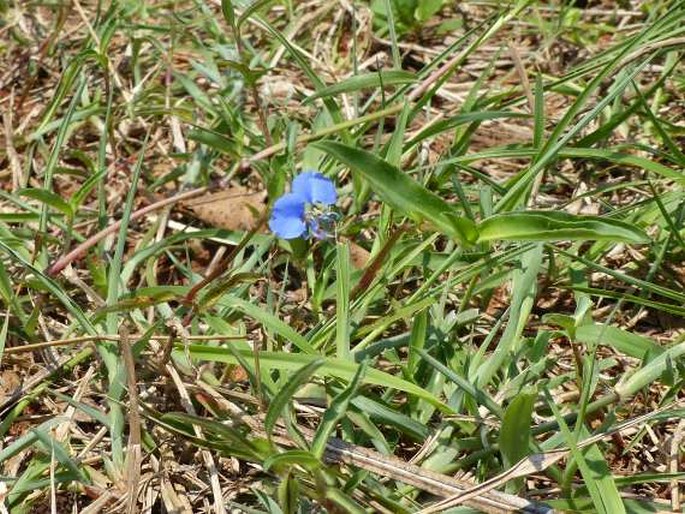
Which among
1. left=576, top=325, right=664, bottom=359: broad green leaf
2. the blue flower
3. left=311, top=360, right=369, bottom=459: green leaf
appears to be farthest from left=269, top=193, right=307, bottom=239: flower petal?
left=576, top=325, right=664, bottom=359: broad green leaf

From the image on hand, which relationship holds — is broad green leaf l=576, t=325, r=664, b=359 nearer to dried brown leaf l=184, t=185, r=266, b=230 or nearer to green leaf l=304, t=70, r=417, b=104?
green leaf l=304, t=70, r=417, b=104

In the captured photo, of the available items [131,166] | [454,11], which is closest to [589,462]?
[131,166]

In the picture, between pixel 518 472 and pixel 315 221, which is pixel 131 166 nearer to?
pixel 315 221

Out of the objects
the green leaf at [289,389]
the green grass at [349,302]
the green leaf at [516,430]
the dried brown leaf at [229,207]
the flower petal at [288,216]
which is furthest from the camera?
the dried brown leaf at [229,207]

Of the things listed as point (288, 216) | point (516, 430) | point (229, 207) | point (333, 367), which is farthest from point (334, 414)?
point (229, 207)

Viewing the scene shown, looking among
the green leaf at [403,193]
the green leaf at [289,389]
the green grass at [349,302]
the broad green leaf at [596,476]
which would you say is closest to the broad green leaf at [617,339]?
the green grass at [349,302]

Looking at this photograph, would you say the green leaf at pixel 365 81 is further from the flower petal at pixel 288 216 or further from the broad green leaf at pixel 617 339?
the broad green leaf at pixel 617 339
